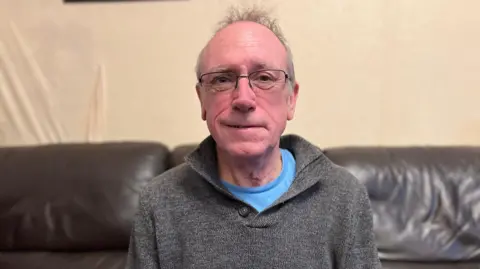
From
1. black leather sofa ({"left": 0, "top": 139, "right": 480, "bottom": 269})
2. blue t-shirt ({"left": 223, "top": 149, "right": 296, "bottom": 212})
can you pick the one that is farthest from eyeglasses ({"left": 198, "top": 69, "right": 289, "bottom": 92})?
black leather sofa ({"left": 0, "top": 139, "right": 480, "bottom": 269})

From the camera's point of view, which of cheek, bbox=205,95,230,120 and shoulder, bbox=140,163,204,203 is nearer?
cheek, bbox=205,95,230,120

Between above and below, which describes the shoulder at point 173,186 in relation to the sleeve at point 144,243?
above

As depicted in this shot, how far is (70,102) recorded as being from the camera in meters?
1.92

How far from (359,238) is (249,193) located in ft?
0.89

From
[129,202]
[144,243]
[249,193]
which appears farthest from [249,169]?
[129,202]

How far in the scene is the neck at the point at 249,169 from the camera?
1073mm

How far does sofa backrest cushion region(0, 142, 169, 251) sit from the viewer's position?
64.1 inches

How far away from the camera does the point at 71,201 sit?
1.63 m

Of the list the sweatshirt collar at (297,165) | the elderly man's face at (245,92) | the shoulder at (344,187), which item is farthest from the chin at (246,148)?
the shoulder at (344,187)

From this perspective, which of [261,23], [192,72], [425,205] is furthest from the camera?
[192,72]

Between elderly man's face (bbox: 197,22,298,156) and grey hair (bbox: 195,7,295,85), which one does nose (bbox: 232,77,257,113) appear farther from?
grey hair (bbox: 195,7,295,85)

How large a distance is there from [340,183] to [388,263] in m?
0.58

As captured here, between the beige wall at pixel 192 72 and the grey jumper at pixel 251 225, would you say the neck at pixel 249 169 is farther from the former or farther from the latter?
the beige wall at pixel 192 72

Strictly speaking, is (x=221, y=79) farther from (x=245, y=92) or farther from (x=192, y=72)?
(x=192, y=72)
